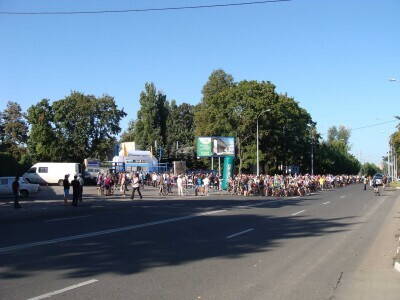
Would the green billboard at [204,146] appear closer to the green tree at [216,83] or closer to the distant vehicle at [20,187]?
the distant vehicle at [20,187]

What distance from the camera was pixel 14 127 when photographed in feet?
279

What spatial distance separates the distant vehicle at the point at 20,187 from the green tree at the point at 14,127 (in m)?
51.1

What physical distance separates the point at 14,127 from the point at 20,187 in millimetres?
54215

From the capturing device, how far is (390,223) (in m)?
18.5

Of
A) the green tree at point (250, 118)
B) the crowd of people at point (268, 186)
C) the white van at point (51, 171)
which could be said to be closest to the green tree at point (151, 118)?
the green tree at point (250, 118)

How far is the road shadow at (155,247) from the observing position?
9.28 m

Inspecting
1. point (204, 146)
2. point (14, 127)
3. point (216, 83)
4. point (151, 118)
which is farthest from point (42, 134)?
point (216, 83)

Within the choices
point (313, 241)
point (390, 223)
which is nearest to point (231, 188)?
point (390, 223)

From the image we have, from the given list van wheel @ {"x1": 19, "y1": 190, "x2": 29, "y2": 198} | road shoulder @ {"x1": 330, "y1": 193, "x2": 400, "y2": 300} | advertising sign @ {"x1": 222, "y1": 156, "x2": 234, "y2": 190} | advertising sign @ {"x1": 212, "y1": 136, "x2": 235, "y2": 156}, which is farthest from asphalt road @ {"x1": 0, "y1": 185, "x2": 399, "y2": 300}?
advertising sign @ {"x1": 212, "y1": 136, "x2": 235, "y2": 156}

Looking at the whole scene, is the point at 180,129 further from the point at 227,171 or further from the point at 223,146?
the point at 227,171

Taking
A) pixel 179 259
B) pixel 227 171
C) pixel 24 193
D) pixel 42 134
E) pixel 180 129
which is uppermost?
pixel 180 129

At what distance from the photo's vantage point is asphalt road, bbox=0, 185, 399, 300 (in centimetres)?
769

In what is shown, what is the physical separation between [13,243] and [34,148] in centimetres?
6619

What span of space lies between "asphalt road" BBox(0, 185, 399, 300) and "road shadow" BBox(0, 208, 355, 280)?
2cm
